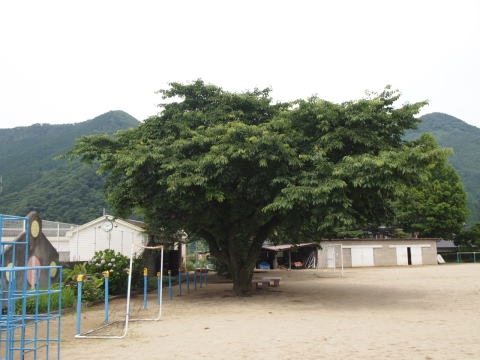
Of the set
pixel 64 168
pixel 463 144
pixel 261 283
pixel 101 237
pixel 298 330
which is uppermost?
pixel 463 144

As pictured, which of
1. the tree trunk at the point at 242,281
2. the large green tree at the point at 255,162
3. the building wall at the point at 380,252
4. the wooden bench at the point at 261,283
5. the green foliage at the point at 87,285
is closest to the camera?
the large green tree at the point at 255,162

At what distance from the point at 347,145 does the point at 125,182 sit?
289 inches

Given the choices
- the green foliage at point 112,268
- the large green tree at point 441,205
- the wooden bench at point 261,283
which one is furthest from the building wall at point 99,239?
the large green tree at point 441,205

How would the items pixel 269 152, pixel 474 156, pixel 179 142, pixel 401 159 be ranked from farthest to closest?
1. pixel 474 156
2. pixel 179 142
3. pixel 269 152
4. pixel 401 159

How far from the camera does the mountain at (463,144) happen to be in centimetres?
8912

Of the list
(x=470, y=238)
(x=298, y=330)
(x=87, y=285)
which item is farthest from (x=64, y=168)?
(x=298, y=330)

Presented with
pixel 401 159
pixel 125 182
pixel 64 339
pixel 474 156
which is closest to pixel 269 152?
pixel 401 159

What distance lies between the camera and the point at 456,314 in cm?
1254

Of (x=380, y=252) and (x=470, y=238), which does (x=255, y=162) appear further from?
(x=470, y=238)

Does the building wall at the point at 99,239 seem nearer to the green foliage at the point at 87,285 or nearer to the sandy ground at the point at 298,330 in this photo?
the green foliage at the point at 87,285

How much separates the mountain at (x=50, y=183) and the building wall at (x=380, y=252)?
71.1ft

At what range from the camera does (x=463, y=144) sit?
→ 116 metres

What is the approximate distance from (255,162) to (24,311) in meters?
9.17

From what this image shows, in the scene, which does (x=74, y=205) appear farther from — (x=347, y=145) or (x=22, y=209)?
(x=347, y=145)
